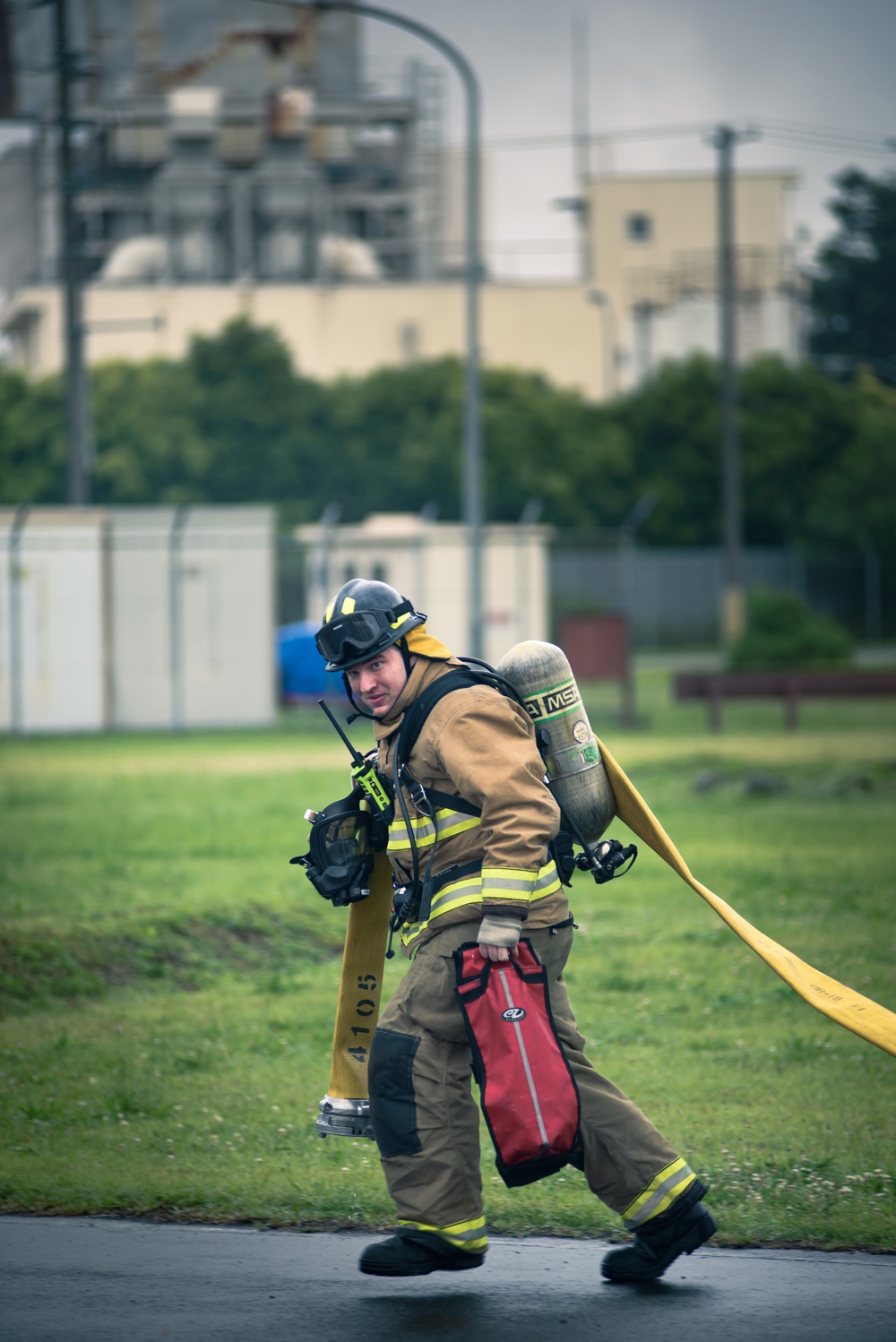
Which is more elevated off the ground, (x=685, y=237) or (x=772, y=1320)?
(x=685, y=237)

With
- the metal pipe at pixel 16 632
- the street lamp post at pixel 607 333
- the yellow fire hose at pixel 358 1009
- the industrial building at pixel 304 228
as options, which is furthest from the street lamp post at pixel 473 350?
the street lamp post at pixel 607 333

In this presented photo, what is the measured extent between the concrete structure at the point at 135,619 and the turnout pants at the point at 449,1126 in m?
19.1

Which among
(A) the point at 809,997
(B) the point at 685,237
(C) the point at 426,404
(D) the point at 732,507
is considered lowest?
(A) the point at 809,997

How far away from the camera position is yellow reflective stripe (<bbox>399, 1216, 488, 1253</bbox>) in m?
4.01

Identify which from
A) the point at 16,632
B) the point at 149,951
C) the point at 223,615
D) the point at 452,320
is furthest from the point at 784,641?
the point at 452,320

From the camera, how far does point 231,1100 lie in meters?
6.01

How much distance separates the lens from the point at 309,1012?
24.3 ft

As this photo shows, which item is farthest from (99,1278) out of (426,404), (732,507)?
(426,404)

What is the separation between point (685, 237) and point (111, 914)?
195 ft

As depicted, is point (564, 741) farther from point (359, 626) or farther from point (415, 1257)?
point (415, 1257)

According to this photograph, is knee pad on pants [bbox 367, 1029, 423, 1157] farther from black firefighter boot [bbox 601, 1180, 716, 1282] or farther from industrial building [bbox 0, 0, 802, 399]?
industrial building [bbox 0, 0, 802, 399]

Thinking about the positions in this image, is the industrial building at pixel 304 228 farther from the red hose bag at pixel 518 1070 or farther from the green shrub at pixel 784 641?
the red hose bag at pixel 518 1070

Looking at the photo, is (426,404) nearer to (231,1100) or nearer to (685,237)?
(685,237)

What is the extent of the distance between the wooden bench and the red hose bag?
16.2 m
